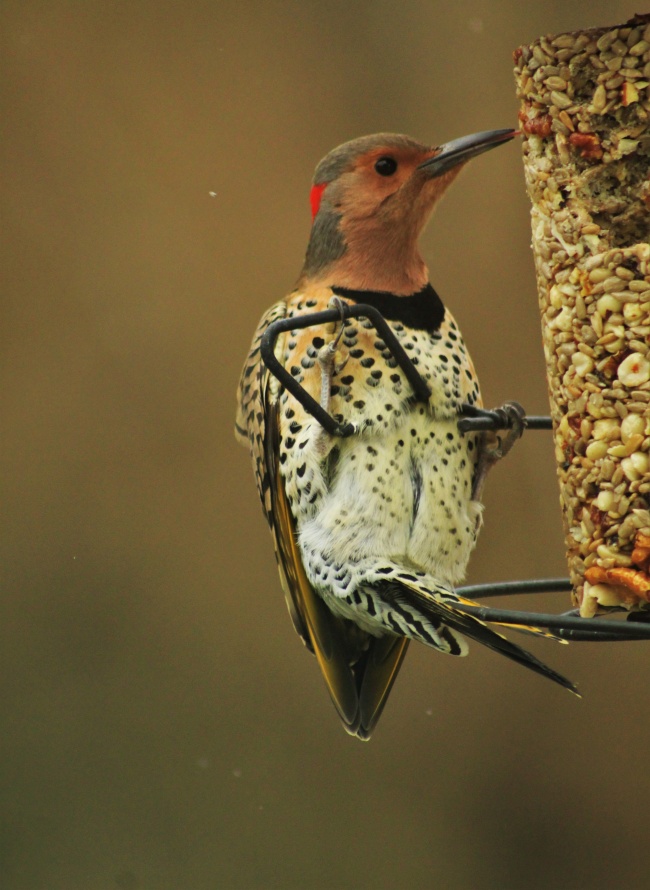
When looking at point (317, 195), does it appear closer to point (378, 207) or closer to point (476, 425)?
point (378, 207)

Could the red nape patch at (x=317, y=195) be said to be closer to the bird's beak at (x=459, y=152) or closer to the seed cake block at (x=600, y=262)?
the bird's beak at (x=459, y=152)

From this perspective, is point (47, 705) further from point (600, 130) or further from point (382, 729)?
point (600, 130)

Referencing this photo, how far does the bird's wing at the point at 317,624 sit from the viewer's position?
6.90ft

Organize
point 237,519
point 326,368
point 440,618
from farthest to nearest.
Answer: point 237,519, point 326,368, point 440,618

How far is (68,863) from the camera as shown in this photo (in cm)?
398

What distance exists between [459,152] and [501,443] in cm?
55

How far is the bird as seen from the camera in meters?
2.01

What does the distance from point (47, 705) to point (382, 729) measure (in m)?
1.20

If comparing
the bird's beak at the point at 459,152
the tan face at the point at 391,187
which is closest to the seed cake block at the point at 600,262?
the bird's beak at the point at 459,152

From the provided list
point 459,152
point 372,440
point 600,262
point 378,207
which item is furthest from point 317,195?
point 600,262

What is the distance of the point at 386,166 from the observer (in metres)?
2.08

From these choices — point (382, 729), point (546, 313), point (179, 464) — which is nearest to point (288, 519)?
point (546, 313)

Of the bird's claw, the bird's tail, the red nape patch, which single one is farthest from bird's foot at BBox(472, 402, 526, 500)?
the red nape patch

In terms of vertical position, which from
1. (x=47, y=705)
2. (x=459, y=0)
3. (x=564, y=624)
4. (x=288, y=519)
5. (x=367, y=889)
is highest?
(x=459, y=0)
